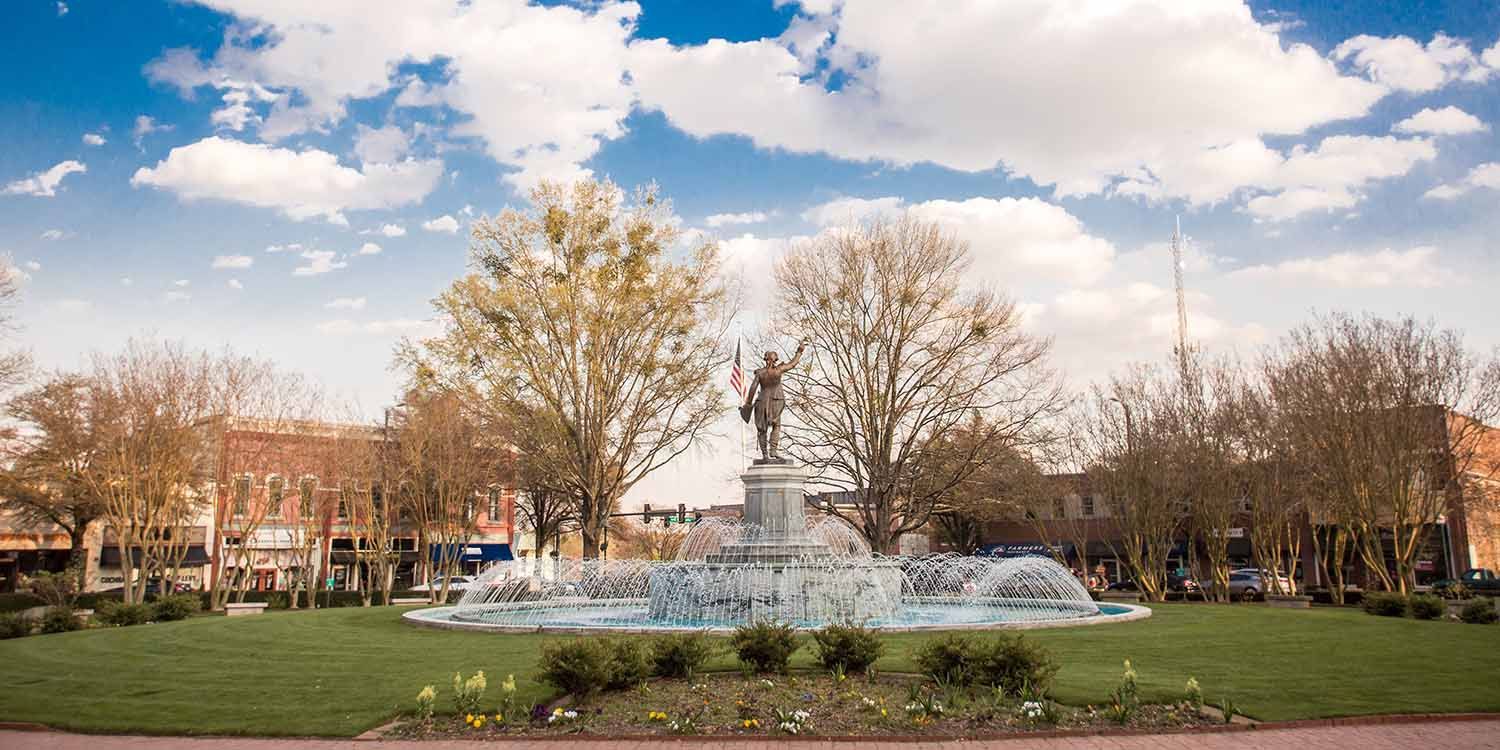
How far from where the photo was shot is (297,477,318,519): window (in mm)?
35094

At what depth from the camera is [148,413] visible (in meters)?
29.0

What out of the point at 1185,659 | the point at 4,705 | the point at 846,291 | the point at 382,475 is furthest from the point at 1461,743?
the point at 382,475

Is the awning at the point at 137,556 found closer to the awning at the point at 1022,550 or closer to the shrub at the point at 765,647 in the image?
the awning at the point at 1022,550

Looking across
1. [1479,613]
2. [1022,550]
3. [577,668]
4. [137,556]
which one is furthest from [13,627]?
→ [1022,550]

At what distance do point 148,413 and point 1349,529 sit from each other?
124 feet

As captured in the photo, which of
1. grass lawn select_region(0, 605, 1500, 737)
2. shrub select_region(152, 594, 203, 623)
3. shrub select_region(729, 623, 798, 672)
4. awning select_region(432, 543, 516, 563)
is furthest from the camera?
awning select_region(432, 543, 516, 563)

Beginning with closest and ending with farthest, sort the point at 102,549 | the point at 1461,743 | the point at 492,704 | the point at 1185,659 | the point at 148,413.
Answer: the point at 1461,743 < the point at 492,704 < the point at 1185,659 < the point at 148,413 < the point at 102,549

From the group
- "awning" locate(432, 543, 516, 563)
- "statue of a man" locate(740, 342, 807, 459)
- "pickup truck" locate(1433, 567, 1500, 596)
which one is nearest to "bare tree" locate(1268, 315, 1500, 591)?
"pickup truck" locate(1433, 567, 1500, 596)

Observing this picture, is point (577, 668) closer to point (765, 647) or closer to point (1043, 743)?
point (765, 647)

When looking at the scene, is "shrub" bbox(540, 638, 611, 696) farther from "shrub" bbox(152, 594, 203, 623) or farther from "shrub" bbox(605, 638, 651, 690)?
"shrub" bbox(152, 594, 203, 623)

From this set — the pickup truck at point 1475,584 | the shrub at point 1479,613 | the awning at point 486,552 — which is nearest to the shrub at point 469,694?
the shrub at point 1479,613

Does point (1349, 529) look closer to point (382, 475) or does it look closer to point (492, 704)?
point (492, 704)

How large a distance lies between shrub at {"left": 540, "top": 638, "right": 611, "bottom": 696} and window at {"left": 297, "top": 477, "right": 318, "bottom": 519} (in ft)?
94.2

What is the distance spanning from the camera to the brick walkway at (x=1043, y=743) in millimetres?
8477
